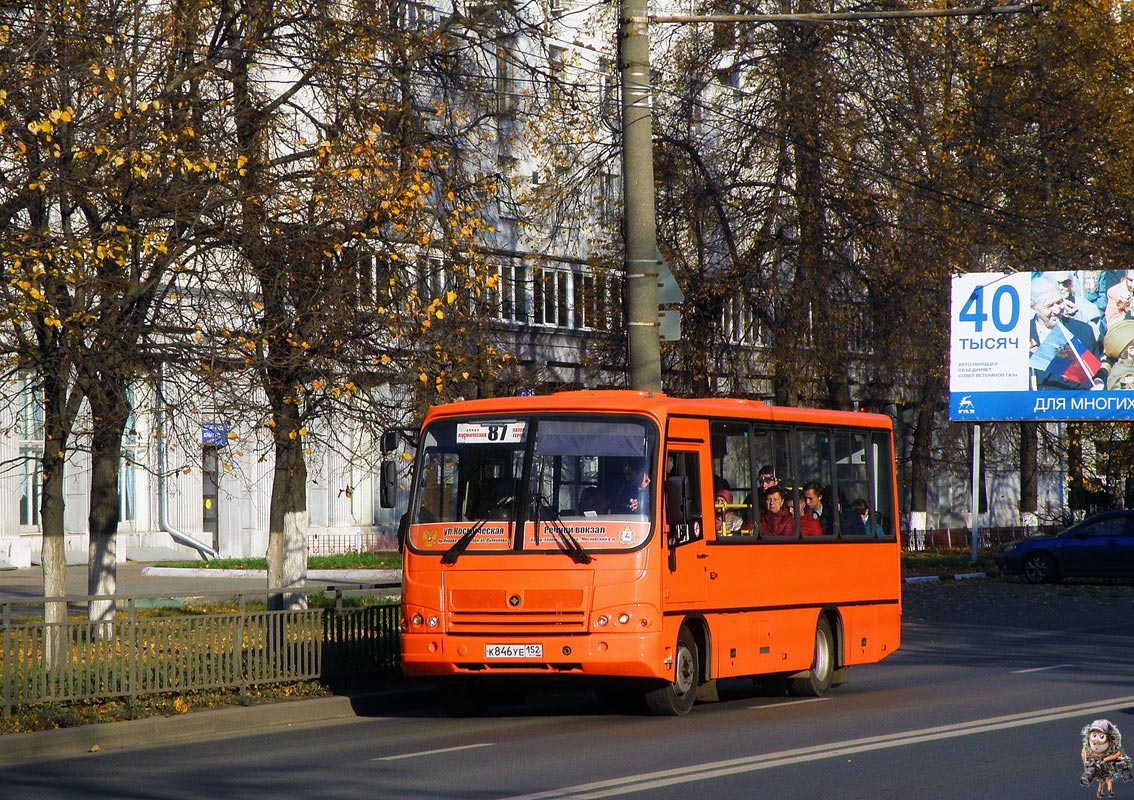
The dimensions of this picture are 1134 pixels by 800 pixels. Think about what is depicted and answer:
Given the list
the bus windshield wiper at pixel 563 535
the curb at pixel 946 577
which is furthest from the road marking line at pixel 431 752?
the curb at pixel 946 577

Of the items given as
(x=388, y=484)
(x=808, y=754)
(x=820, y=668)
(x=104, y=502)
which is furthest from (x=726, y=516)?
(x=104, y=502)

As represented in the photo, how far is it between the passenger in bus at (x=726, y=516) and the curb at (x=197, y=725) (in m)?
3.41

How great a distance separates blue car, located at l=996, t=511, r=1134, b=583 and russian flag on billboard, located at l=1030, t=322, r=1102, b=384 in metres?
3.17

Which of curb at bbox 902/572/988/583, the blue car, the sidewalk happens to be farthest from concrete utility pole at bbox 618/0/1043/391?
the blue car

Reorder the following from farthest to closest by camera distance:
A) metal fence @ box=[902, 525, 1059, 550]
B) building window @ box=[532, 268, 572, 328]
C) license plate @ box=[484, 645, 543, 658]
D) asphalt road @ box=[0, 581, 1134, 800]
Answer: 1. metal fence @ box=[902, 525, 1059, 550]
2. building window @ box=[532, 268, 572, 328]
3. license plate @ box=[484, 645, 543, 658]
4. asphalt road @ box=[0, 581, 1134, 800]

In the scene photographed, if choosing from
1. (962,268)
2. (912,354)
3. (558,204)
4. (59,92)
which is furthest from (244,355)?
(962,268)

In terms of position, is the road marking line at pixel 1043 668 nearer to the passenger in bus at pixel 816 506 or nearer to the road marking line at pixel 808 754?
the passenger in bus at pixel 816 506

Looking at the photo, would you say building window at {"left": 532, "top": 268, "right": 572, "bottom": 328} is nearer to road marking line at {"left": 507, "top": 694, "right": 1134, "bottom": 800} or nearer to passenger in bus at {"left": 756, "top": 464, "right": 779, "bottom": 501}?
passenger in bus at {"left": 756, "top": 464, "right": 779, "bottom": 501}

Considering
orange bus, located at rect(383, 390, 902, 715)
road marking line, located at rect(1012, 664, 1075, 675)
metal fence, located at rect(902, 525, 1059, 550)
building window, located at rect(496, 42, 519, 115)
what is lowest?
road marking line, located at rect(1012, 664, 1075, 675)

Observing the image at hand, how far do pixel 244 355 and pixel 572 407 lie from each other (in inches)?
144

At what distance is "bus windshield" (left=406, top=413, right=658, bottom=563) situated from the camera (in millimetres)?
13812

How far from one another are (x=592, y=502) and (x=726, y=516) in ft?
5.25

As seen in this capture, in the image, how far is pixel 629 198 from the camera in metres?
16.1

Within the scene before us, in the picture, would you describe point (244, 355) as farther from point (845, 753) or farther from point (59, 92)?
point (845, 753)
